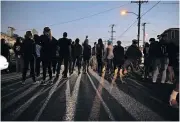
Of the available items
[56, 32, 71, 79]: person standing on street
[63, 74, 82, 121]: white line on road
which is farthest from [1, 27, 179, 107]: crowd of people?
[63, 74, 82, 121]: white line on road

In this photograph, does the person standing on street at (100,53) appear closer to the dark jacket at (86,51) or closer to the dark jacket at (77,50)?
the dark jacket at (86,51)

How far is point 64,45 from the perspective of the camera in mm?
12648

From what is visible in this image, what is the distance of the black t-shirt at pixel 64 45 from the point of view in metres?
12.6

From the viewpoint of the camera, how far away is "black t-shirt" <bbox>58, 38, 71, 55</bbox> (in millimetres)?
12633

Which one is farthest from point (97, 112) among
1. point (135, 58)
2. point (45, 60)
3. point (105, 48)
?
point (105, 48)

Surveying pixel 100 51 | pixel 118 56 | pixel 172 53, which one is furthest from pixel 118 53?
pixel 172 53

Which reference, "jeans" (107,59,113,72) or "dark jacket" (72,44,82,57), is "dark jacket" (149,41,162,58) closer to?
"jeans" (107,59,113,72)

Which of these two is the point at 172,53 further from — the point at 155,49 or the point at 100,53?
the point at 100,53

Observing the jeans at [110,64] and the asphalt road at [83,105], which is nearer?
the asphalt road at [83,105]

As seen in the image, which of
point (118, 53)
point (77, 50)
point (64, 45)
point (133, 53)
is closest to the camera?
point (64, 45)

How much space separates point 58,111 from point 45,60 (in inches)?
180

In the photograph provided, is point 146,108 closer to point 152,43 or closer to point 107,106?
point 107,106

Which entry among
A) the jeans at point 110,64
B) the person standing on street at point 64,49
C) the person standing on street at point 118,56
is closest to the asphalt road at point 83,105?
the person standing on street at point 64,49

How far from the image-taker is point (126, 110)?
6.38 m
